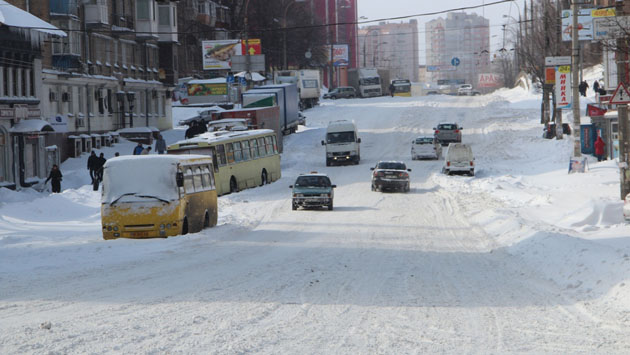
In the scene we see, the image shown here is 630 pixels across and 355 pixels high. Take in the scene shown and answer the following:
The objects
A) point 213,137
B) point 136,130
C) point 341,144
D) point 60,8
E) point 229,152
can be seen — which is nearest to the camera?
point 213,137

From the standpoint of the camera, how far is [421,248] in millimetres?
20016

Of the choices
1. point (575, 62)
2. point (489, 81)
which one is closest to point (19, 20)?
point (575, 62)

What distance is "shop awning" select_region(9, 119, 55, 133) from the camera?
1618 inches

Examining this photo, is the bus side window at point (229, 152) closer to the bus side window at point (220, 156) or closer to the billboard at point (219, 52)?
the bus side window at point (220, 156)

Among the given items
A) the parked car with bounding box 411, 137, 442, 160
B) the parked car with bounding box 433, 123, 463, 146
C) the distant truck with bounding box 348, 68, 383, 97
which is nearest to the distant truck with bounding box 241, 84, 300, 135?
the parked car with bounding box 411, 137, 442, 160

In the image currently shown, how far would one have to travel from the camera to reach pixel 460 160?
43.5 meters

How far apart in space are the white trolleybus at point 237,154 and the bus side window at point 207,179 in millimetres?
9773

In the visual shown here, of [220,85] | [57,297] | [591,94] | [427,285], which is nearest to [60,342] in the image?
[57,297]

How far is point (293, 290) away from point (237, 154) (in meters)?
25.8

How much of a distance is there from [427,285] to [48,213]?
18831 mm

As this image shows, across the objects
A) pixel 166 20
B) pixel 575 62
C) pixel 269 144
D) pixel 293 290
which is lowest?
pixel 293 290

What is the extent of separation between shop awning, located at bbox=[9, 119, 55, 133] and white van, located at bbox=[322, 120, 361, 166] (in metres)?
16.4

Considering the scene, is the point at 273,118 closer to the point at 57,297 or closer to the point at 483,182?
the point at 483,182

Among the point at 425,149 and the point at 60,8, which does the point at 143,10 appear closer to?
the point at 60,8
